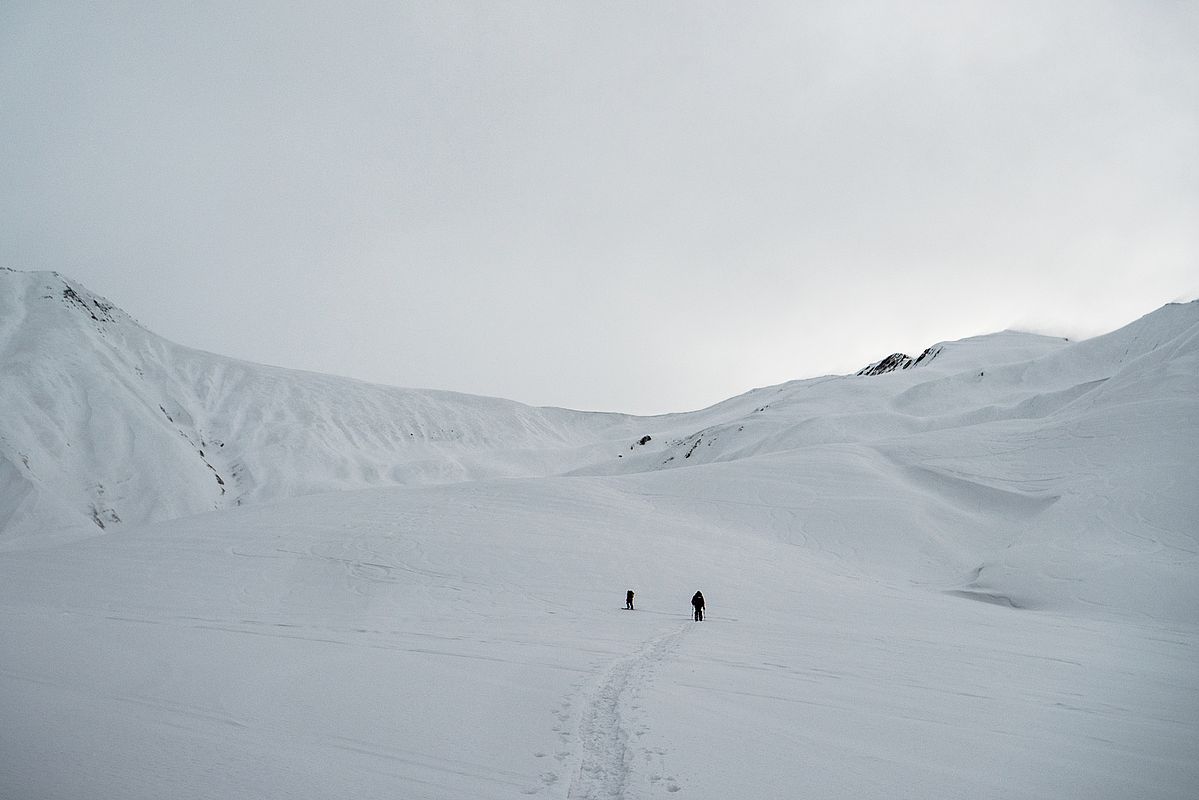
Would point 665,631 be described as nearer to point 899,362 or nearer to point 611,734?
point 611,734

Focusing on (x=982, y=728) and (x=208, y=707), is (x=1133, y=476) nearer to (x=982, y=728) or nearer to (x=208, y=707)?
(x=982, y=728)

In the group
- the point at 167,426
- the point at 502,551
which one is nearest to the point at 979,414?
the point at 502,551

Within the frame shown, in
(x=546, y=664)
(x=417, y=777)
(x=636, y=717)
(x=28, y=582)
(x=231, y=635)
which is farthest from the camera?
(x=28, y=582)

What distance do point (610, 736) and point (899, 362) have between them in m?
130

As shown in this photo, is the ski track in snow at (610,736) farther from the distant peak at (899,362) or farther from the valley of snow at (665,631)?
the distant peak at (899,362)

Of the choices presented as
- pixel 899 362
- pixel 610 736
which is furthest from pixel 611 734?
pixel 899 362

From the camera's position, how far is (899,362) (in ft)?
403

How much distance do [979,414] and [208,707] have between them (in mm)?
72799

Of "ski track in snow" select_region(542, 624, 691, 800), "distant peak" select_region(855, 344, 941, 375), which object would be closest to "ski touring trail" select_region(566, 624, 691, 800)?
"ski track in snow" select_region(542, 624, 691, 800)

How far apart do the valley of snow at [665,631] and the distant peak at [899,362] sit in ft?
181

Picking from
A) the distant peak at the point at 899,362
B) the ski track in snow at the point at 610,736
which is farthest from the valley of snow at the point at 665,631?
the distant peak at the point at 899,362

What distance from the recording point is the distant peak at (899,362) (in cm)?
11206

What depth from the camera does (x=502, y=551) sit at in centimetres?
2411

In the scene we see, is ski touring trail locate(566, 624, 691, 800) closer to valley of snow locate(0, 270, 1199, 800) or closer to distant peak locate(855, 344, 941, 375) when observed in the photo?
valley of snow locate(0, 270, 1199, 800)
